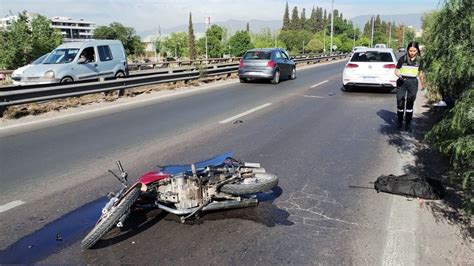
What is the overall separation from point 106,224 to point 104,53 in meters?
14.7

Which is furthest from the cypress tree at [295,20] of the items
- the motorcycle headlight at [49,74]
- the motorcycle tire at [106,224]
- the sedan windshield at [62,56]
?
the motorcycle tire at [106,224]

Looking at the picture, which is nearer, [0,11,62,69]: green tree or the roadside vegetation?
the roadside vegetation

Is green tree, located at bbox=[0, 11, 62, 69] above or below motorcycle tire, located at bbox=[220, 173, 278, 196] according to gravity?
above

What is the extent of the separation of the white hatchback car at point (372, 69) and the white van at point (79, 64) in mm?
9067

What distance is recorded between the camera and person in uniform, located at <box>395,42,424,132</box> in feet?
29.2

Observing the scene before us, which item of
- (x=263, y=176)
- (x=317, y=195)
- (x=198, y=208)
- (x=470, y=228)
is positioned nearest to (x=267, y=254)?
(x=198, y=208)

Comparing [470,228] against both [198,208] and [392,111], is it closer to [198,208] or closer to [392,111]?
[198,208]

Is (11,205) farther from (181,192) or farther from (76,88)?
(76,88)

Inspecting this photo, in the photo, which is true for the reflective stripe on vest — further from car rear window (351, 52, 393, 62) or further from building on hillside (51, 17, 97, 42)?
building on hillside (51, 17, 97, 42)

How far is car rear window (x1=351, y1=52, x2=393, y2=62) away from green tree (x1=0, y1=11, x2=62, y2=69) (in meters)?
29.8

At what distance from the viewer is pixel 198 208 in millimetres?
4293

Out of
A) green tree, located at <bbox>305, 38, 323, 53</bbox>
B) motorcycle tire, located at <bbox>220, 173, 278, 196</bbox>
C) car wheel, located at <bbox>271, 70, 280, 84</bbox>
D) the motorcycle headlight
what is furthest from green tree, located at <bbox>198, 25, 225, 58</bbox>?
motorcycle tire, located at <bbox>220, 173, 278, 196</bbox>

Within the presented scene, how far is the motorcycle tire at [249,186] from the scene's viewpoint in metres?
4.53

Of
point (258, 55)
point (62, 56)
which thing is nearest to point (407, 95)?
point (62, 56)
